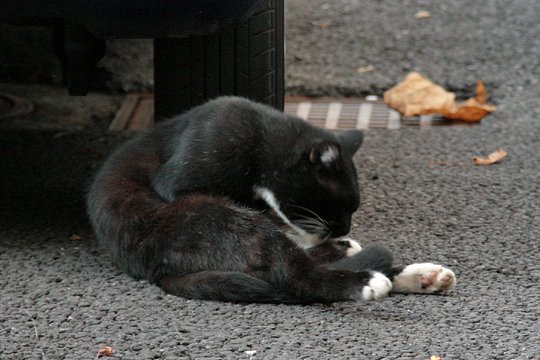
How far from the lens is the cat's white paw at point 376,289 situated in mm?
2895

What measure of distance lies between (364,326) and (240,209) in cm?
60

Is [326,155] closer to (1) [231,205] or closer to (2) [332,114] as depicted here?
(1) [231,205]

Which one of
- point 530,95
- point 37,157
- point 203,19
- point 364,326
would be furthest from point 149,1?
point 530,95

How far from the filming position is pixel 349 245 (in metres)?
3.40

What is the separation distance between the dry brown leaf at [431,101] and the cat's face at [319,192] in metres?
2.08

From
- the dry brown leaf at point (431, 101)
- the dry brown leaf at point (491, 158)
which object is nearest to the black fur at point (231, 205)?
the dry brown leaf at point (491, 158)

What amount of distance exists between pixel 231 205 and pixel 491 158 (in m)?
1.92

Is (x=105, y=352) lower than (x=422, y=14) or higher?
lower

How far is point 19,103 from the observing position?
555 cm

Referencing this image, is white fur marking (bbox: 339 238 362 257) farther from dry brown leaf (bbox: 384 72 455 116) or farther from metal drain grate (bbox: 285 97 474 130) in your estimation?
dry brown leaf (bbox: 384 72 455 116)

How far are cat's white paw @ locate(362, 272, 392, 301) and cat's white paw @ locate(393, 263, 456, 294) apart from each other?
0.16m

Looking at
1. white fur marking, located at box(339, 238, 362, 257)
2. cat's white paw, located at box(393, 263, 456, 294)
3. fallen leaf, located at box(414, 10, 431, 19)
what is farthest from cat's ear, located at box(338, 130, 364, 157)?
fallen leaf, located at box(414, 10, 431, 19)

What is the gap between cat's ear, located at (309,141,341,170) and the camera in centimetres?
329

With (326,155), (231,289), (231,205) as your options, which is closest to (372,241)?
(326,155)
